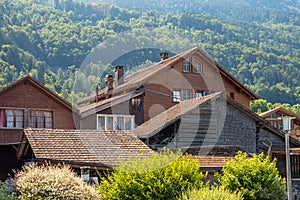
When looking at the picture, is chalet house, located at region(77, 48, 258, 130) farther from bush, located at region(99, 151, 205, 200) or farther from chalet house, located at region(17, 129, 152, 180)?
bush, located at region(99, 151, 205, 200)

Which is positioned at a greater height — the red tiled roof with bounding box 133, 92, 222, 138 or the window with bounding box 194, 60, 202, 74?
the window with bounding box 194, 60, 202, 74

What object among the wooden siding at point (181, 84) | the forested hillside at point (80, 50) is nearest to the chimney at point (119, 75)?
the wooden siding at point (181, 84)

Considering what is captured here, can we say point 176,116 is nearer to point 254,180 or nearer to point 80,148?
point 80,148

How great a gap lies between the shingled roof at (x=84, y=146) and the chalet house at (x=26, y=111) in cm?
888

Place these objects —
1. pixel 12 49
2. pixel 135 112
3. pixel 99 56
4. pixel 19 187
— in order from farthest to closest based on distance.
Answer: pixel 12 49, pixel 99 56, pixel 135 112, pixel 19 187

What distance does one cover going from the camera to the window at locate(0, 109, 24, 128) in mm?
36250

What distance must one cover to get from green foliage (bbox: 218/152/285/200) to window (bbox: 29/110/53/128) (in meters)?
17.8

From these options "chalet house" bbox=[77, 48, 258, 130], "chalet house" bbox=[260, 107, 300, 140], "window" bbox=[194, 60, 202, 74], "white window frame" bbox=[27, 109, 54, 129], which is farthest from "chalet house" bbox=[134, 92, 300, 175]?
"chalet house" bbox=[260, 107, 300, 140]

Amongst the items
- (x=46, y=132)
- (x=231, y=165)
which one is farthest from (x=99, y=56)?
(x=231, y=165)

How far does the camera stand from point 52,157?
24.3 meters

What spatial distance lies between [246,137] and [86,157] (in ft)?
38.8

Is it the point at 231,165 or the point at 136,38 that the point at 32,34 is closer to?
the point at 136,38

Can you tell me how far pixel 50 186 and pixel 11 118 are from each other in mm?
19121

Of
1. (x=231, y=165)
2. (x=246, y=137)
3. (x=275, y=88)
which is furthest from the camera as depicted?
(x=275, y=88)
